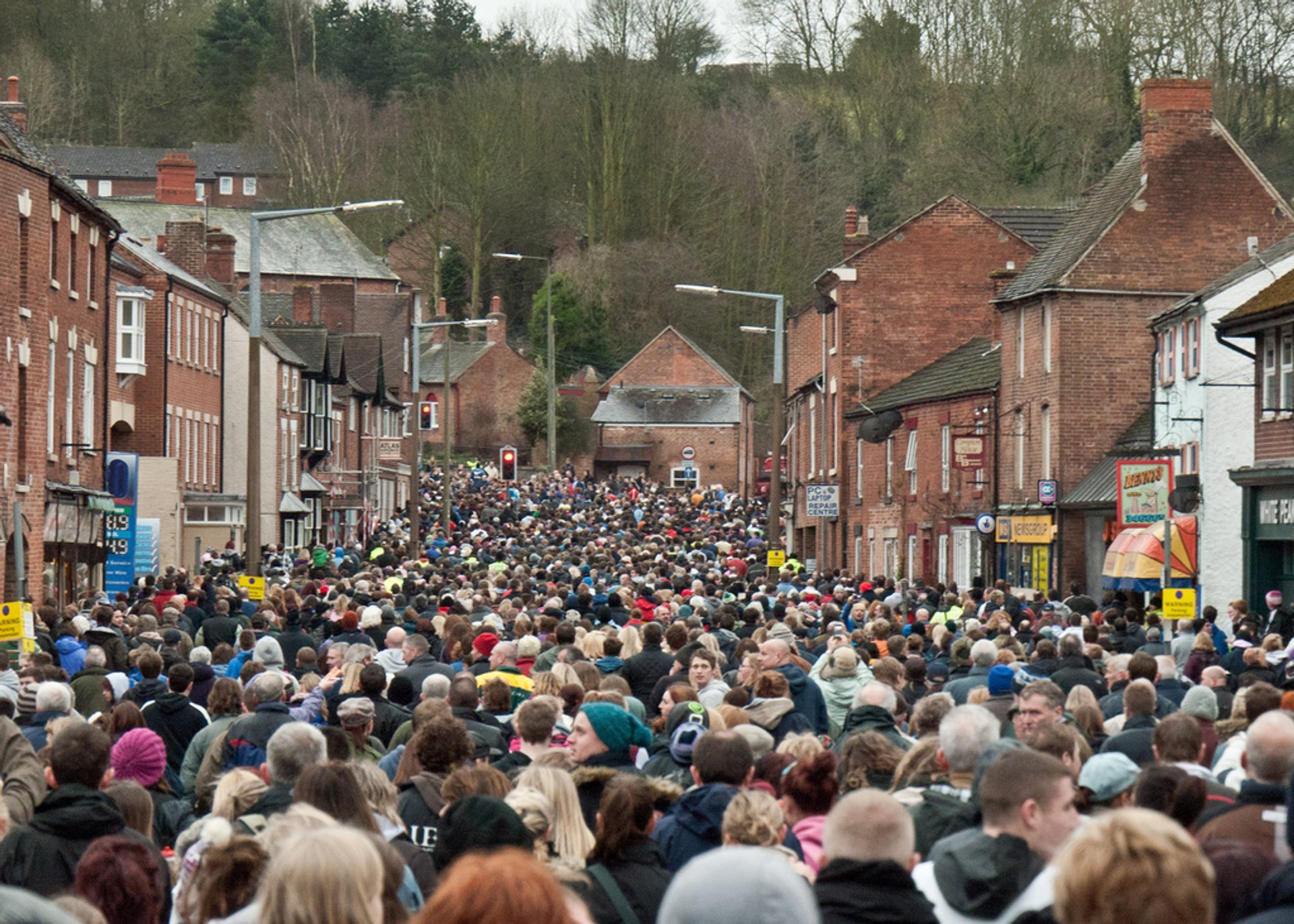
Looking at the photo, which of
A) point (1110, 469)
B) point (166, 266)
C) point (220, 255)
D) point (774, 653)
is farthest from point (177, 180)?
point (774, 653)

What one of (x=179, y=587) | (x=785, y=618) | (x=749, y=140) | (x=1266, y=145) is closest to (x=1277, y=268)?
(x=785, y=618)

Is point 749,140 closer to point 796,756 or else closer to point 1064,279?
point 1064,279

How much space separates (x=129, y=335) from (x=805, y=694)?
32.8 metres

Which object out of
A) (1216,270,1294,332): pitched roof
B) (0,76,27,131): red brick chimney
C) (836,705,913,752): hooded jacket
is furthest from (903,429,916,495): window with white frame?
(836,705,913,752): hooded jacket

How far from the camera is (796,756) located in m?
9.37

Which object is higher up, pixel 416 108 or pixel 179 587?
pixel 416 108

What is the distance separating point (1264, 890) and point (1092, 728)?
6144 millimetres

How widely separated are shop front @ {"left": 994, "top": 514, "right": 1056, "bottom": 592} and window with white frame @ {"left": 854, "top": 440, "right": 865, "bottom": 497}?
1098 cm

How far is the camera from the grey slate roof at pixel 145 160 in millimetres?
114513

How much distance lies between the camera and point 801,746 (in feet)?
31.0

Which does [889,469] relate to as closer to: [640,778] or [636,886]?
[640,778]

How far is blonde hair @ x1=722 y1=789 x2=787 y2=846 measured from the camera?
282 inches

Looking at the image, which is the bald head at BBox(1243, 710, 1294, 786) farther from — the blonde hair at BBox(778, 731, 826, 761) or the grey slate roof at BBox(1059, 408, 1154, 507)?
the grey slate roof at BBox(1059, 408, 1154, 507)

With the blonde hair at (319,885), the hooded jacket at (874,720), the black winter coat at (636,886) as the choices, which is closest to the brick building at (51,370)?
the hooded jacket at (874,720)
